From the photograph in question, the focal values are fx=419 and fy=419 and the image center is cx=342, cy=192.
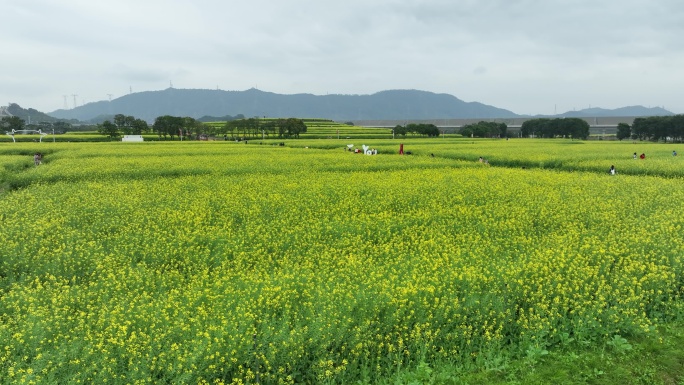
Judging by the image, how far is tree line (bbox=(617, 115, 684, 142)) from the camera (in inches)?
3260

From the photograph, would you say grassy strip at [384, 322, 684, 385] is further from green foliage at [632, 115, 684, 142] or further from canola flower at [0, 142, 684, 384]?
green foliage at [632, 115, 684, 142]

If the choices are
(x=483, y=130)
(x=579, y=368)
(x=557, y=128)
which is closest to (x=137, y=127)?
(x=483, y=130)

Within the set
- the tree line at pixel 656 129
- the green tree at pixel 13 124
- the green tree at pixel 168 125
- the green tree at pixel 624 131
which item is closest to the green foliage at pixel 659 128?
the tree line at pixel 656 129

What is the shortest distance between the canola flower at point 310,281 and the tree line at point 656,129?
282 feet

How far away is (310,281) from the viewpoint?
28.8ft

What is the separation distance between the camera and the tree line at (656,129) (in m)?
82.8

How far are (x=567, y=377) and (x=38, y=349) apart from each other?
798 centimetres

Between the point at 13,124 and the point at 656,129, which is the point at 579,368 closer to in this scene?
the point at 656,129

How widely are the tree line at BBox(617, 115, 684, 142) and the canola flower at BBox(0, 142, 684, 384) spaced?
282 ft

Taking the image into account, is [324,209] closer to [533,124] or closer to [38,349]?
[38,349]

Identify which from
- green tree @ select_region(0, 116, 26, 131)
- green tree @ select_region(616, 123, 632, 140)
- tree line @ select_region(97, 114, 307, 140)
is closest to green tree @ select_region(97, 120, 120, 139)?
tree line @ select_region(97, 114, 307, 140)

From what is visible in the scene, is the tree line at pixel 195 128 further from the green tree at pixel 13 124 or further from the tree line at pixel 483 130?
the tree line at pixel 483 130

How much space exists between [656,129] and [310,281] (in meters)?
102

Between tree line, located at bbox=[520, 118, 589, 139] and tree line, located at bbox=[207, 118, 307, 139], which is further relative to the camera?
tree line, located at bbox=[520, 118, 589, 139]
